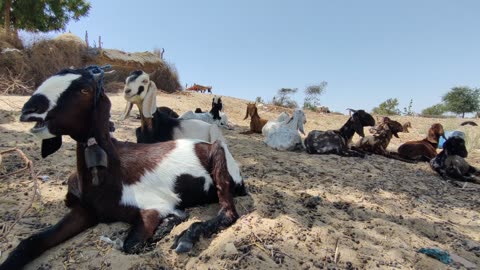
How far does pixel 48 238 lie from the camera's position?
2381 mm

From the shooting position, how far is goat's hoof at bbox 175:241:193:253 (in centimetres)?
236

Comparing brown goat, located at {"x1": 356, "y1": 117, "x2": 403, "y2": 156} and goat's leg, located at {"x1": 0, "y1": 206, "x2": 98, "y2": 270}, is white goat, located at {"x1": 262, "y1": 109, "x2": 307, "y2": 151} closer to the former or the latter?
brown goat, located at {"x1": 356, "y1": 117, "x2": 403, "y2": 156}

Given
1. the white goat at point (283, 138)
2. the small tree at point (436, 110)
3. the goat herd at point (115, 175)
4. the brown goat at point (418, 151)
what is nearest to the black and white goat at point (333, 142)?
the white goat at point (283, 138)

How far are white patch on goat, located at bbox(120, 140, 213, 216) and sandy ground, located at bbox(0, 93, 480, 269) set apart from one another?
22cm

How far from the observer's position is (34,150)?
4.75 meters

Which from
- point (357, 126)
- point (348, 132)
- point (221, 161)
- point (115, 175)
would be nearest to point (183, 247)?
point (115, 175)

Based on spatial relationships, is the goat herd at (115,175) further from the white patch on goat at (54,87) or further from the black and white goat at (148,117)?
the black and white goat at (148,117)

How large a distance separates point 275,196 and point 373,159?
377 cm

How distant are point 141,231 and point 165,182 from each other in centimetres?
46

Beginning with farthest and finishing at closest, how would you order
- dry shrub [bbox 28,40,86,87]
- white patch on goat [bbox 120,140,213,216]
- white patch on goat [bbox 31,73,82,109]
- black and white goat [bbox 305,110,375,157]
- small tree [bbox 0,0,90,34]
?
small tree [bbox 0,0,90,34], dry shrub [bbox 28,40,86,87], black and white goat [bbox 305,110,375,157], white patch on goat [bbox 120,140,213,216], white patch on goat [bbox 31,73,82,109]

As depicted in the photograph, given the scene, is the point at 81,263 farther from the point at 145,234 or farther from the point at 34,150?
the point at 34,150

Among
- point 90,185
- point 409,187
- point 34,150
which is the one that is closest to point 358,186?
point 409,187

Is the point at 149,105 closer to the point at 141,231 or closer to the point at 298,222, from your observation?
the point at 141,231

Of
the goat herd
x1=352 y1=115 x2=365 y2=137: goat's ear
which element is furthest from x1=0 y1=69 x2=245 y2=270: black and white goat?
x1=352 y1=115 x2=365 y2=137: goat's ear
